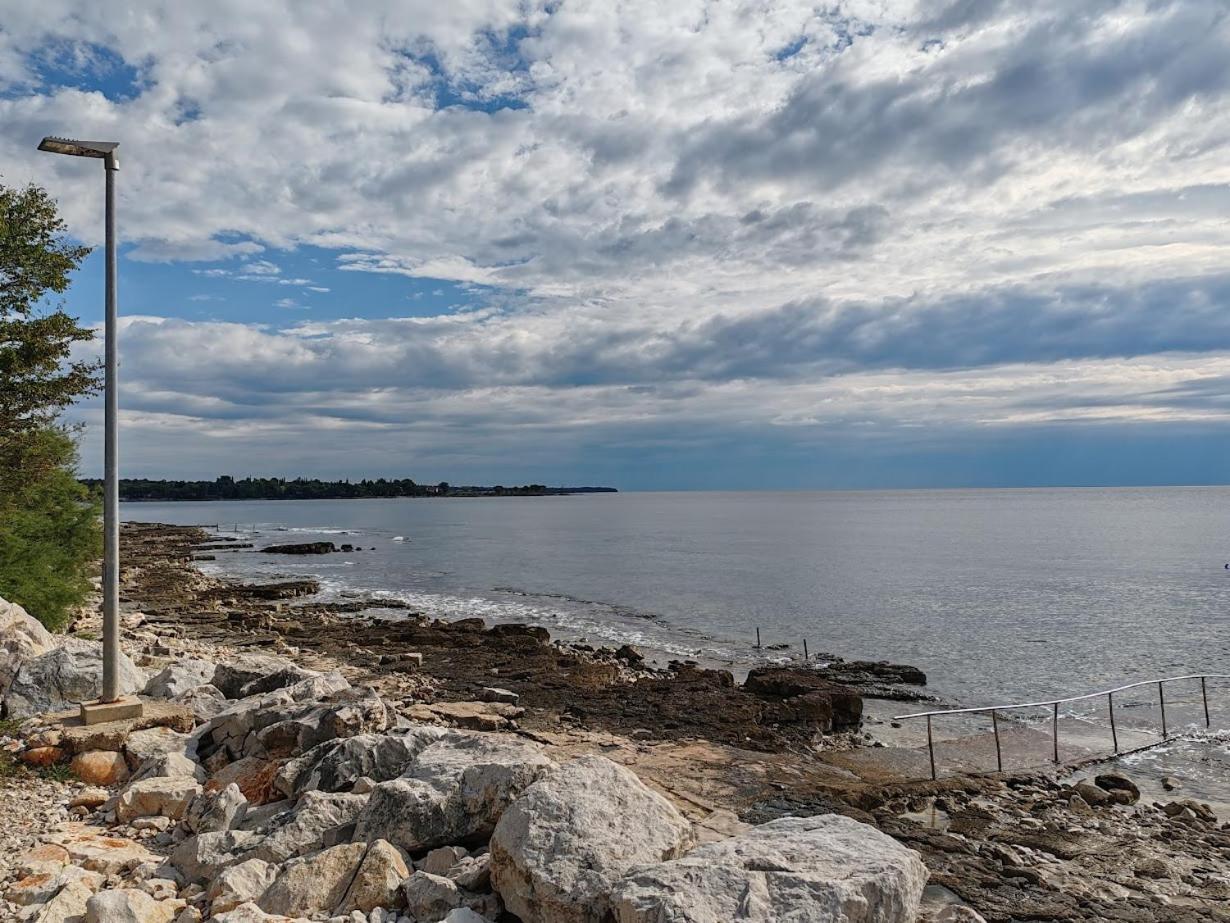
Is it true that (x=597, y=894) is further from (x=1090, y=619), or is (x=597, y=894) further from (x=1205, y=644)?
(x=1090, y=619)

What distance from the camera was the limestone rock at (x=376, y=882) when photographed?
6809 millimetres

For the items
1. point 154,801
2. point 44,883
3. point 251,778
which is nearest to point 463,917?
point 44,883

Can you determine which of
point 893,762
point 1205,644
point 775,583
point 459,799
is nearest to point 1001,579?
point 775,583

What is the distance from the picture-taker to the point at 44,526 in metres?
26.4

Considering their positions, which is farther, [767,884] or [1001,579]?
[1001,579]

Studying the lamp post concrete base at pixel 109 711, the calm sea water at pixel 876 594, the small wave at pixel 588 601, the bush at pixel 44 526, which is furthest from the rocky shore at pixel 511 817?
the small wave at pixel 588 601

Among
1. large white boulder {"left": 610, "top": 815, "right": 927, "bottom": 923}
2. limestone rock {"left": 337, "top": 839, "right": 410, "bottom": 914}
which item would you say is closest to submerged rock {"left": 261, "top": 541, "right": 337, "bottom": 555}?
limestone rock {"left": 337, "top": 839, "right": 410, "bottom": 914}

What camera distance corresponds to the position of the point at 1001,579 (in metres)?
55.4

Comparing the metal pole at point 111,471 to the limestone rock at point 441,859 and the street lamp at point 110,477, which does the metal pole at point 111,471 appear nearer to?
the street lamp at point 110,477

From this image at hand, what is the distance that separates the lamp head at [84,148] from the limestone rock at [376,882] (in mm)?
10256

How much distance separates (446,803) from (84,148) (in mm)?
10190

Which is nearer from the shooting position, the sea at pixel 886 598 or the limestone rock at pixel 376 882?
the limestone rock at pixel 376 882

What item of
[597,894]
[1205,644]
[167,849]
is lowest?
[1205,644]

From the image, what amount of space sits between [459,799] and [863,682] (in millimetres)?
20435
